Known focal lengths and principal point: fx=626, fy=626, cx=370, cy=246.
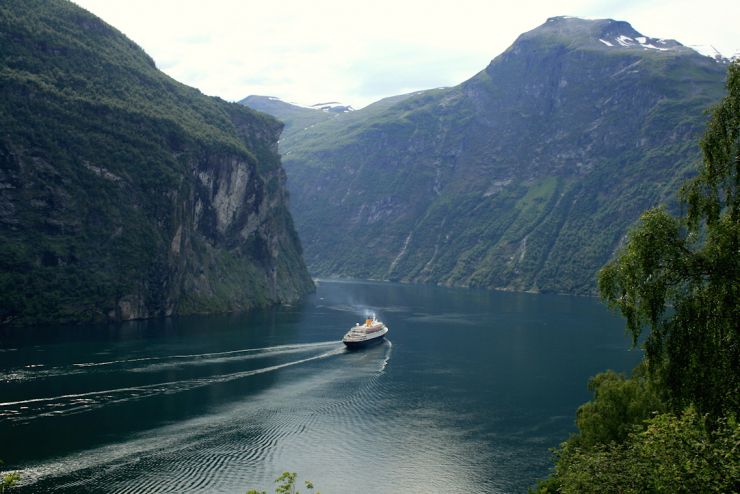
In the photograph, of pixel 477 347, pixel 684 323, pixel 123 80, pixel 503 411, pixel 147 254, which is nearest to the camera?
pixel 684 323

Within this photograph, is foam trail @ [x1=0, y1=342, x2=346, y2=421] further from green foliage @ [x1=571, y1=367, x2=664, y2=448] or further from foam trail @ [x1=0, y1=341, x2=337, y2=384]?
green foliage @ [x1=571, y1=367, x2=664, y2=448]

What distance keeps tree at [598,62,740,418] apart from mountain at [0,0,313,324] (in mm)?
137341

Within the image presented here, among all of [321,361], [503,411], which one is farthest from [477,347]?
[503,411]

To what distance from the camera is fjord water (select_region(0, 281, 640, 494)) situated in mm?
59062

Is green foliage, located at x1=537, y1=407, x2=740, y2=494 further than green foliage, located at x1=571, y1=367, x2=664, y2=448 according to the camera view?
No

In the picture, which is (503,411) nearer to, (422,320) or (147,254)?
(422,320)

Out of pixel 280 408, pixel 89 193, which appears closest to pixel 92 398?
pixel 280 408

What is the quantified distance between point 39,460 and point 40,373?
3332cm

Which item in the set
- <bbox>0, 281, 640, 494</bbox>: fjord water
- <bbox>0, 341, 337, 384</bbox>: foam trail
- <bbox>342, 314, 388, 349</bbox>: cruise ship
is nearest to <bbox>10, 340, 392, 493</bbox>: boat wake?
<bbox>0, 281, 640, 494</bbox>: fjord water

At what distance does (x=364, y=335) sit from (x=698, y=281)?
107m

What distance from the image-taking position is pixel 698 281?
2392cm

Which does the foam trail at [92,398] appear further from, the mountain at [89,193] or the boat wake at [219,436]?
the mountain at [89,193]

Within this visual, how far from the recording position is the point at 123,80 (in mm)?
198250

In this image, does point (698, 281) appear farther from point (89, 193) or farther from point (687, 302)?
point (89, 193)
